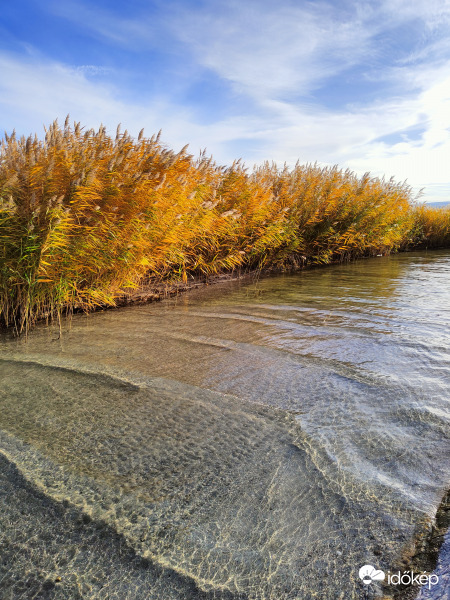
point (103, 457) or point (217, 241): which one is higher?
point (217, 241)

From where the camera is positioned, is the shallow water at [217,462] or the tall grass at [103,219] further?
the tall grass at [103,219]

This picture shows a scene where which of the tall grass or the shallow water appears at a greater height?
the tall grass

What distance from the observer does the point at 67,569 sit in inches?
44.8

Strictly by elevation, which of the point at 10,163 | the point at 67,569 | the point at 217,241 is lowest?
the point at 67,569

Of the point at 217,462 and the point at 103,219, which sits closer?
the point at 217,462

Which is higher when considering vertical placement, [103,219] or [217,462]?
[103,219]

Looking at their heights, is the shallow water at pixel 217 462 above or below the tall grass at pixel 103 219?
below

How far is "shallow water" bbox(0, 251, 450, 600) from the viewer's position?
1.13 metres

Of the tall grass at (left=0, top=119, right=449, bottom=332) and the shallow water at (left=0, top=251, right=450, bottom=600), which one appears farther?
the tall grass at (left=0, top=119, right=449, bottom=332)

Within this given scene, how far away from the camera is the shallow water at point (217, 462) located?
1135mm

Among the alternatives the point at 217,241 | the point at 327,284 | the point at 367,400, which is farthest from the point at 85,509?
the point at 327,284

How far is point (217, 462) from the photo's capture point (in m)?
1.62

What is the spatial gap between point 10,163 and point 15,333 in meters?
1.47

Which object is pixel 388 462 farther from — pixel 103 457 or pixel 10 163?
pixel 10 163
